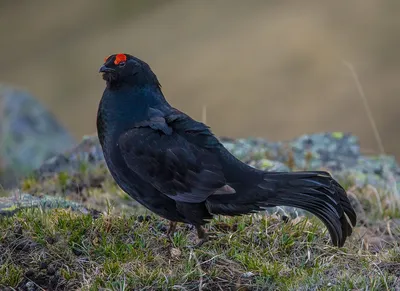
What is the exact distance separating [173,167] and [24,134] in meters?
6.98

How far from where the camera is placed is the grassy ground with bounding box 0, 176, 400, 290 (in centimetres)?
583

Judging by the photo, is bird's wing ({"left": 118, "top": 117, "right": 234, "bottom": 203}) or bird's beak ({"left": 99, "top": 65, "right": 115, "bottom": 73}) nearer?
bird's wing ({"left": 118, "top": 117, "right": 234, "bottom": 203})

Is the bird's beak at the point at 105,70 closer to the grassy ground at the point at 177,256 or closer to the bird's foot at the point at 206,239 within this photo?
the grassy ground at the point at 177,256

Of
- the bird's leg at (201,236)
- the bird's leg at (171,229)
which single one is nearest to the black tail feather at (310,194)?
the bird's leg at (201,236)

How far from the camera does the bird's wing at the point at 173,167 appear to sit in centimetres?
605

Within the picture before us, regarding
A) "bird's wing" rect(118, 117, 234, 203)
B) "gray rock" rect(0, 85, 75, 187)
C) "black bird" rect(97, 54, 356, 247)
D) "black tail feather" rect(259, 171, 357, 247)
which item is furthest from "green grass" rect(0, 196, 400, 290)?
"gray rock" rect(0, 85, 75, 187)

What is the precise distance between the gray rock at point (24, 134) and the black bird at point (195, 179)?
188 inches

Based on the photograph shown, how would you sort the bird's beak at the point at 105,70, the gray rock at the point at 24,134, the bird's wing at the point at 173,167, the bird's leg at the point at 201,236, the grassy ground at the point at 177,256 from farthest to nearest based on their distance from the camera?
1. the gray rock at the point at 24,134
2. the bird's beak at the point at 105,70
3. the bird's leg at the point at 201,236
4. the bird's wing at the point at 173,167
5. the grassy ground at the point at 177,256

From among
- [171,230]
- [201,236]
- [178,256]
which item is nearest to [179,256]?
[178,256]

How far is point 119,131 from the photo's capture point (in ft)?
20.6

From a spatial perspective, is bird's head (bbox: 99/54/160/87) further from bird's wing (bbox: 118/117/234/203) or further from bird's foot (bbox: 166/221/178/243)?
bird's foot (bbox: 166/221/178/243)

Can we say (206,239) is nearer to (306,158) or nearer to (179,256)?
(179,256)

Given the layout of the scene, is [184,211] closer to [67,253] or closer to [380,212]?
[67,253]

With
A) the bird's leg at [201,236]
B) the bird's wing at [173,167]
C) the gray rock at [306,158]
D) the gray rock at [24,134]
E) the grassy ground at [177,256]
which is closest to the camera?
the grassy ground at [177,256]
